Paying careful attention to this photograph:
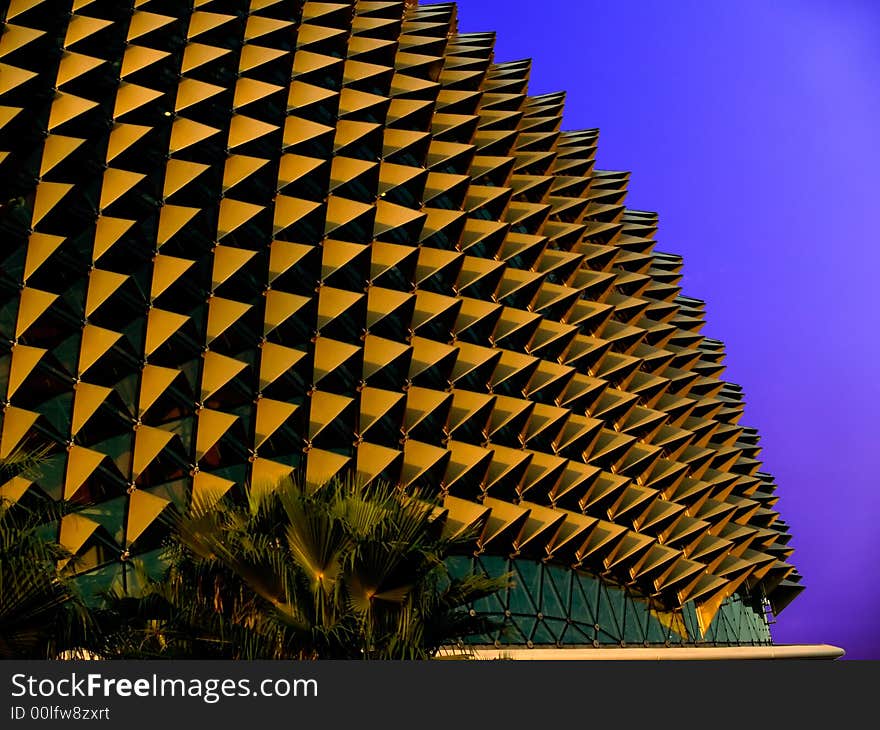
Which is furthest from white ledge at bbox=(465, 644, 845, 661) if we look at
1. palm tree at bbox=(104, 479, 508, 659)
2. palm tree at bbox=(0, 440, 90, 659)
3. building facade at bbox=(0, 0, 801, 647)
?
palm tree at bbox=(0, 440, 90, 659)

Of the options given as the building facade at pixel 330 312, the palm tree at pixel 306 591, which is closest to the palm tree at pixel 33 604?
the palm tree at pixel 306 591

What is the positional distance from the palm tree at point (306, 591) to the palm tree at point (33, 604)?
2.02ft

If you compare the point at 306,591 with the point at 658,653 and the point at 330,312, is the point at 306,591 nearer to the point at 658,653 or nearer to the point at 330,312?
the point at 330,312

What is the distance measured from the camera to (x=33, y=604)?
409 inches

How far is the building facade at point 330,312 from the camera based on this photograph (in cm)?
2248

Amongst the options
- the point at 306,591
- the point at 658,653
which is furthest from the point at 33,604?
the point at 658,653

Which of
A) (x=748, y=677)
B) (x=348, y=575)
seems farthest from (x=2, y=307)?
(x=748, y=677)

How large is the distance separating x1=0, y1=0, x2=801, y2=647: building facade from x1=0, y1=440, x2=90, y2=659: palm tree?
941 centimetres

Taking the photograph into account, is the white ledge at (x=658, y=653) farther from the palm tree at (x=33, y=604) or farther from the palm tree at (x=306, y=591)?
the palm tree at (x=33, y=604)

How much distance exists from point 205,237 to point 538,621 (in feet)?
45.8

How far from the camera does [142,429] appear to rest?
22453 millimetres

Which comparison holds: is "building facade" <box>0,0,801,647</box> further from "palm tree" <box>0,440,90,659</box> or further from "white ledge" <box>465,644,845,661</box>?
"palm tree" <box>0,440,90,659</box>

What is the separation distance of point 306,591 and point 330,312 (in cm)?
1596

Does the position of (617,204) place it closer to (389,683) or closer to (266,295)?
(266,295)
